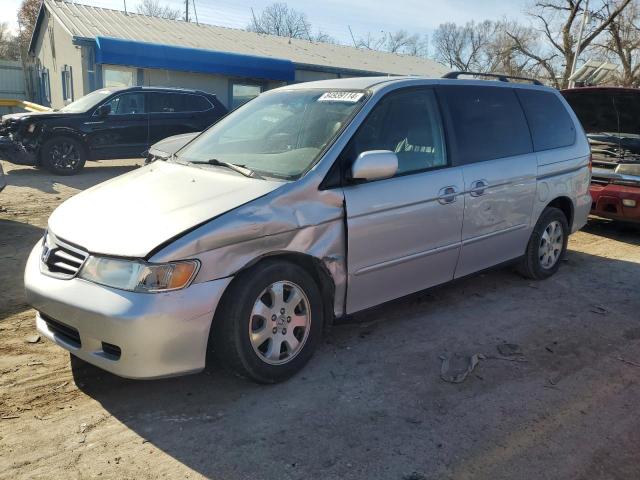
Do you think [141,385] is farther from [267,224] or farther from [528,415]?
[528,415]

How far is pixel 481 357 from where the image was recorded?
392 centimetres

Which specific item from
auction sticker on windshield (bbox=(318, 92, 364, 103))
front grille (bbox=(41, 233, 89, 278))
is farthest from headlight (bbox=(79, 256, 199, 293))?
auction sticker on windshield (bbox=(318, 92, 364, 103))

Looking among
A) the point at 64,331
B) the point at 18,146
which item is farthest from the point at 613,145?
the point at 18,146

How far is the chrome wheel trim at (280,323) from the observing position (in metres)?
3.26

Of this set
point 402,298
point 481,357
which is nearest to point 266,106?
point 402,298

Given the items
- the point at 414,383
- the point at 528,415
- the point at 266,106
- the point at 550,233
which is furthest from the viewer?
the point at 550,233

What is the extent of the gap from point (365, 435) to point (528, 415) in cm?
98

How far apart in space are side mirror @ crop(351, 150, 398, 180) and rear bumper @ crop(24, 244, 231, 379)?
3.55 feet

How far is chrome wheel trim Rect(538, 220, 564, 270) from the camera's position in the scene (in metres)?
5.46

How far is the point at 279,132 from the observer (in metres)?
4.10

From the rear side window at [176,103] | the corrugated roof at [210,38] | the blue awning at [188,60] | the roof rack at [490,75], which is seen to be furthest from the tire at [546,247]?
the corrugated roof at [210,38]

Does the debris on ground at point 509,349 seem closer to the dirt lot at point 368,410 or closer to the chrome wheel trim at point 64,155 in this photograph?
the dirt lot at point 368,410

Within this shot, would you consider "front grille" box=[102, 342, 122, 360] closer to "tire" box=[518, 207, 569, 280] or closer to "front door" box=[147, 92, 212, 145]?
"tire" box=[518, 207, 569, 280]

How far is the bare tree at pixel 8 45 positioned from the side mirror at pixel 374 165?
50.9m
